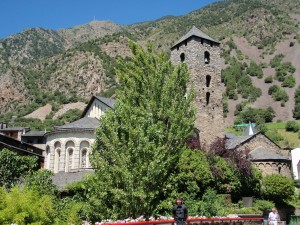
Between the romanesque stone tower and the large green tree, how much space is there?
12.4 meters

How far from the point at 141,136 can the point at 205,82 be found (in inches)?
785

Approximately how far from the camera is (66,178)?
115ft

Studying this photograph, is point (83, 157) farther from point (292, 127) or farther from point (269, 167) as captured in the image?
point (292, 127)

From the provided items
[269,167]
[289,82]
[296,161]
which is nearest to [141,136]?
[269,167]

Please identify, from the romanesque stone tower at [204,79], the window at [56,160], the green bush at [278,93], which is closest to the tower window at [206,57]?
the romanesque stone tower at [204,79]

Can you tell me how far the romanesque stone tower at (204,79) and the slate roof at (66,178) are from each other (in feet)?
38.3

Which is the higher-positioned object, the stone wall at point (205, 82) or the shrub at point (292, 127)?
the shrub at point (292, 127)

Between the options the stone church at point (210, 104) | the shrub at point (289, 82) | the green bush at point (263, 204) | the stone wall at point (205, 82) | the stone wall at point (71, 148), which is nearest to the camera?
the green bush at point (263, 204)

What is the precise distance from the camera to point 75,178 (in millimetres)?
34781

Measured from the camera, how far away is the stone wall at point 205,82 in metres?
38.8

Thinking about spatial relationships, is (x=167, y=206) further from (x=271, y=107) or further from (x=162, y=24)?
(x=162, y=24)

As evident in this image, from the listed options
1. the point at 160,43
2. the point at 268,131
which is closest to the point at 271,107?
the point at 268,131

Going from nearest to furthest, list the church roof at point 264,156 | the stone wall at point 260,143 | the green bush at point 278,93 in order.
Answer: the church roof at point 264,156 < the stone wall at point 260,143 < the green bush at point 278,93

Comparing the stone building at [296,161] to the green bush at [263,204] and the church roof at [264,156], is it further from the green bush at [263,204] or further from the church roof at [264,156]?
the green bush at [263,204]
